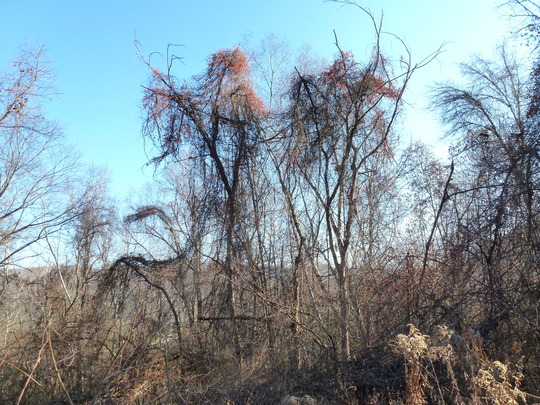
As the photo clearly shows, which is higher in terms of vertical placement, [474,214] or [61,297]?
[474,214]

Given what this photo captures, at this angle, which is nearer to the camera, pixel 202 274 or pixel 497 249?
pixel 497 249

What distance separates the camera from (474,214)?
7480mm

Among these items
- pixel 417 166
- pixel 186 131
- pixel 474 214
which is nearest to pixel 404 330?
pixel 474 214

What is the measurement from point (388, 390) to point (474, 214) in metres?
3.99

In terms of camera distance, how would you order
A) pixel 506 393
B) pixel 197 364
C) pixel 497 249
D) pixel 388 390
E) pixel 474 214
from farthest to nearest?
pixel 197 364
pixel 474 214
pixel 497 249
pixel 388 390
pixel 506 393

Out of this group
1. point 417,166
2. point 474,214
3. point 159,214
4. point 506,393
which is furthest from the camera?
point 417,166

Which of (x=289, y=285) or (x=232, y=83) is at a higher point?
(x=232, y=83)

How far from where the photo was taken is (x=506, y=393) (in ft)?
9.68

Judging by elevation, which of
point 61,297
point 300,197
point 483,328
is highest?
point 300,197

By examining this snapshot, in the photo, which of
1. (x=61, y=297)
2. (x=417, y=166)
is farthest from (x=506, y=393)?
(x=417, y=166)

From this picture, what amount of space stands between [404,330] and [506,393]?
311 cm

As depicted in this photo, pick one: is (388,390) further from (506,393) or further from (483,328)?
(506,393)

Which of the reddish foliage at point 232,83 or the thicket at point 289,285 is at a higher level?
the reddish foliage at point 232,83

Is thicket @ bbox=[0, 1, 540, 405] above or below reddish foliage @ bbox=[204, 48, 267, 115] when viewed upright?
below
